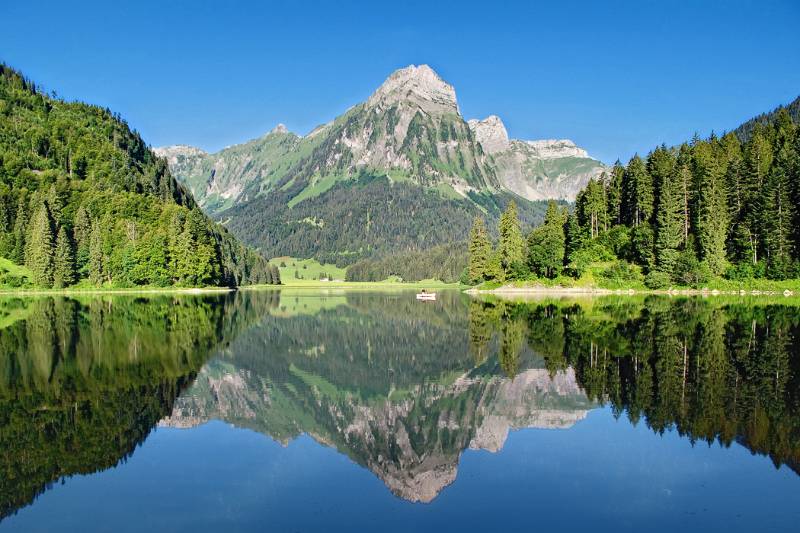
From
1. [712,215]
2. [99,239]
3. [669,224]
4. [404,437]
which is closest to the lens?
[404,437]

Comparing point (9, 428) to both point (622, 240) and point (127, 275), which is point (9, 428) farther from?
point (127, 275)

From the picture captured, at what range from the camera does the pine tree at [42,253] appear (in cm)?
14438

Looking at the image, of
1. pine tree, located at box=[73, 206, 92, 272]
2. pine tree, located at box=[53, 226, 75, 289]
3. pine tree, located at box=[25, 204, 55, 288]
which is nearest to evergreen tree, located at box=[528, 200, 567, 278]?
pine tree, located at box=[53, 226, 75, 289]

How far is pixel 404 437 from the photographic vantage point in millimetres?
23734

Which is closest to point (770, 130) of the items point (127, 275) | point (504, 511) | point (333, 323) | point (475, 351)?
point (333, 323)

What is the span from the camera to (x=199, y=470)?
20.0m

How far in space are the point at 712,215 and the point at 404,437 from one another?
113m

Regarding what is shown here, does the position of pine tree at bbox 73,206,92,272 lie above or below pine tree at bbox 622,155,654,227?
below

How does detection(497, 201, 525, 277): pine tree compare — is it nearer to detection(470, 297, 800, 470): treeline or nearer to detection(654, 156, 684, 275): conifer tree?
detection(654, 156, 684, 275): conifer tree

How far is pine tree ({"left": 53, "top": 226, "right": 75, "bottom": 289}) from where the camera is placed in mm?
146500

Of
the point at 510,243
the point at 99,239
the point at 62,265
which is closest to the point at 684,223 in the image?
the point at 510,243

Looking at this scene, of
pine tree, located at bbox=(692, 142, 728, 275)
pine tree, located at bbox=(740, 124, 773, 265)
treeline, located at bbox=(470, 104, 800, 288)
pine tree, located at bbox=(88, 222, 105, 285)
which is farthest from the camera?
pine tree, located at bbox=(88, 222, 105, 285)

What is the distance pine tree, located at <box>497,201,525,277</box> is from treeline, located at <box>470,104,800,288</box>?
242mm

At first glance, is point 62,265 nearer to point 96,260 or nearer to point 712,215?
point 96,260
